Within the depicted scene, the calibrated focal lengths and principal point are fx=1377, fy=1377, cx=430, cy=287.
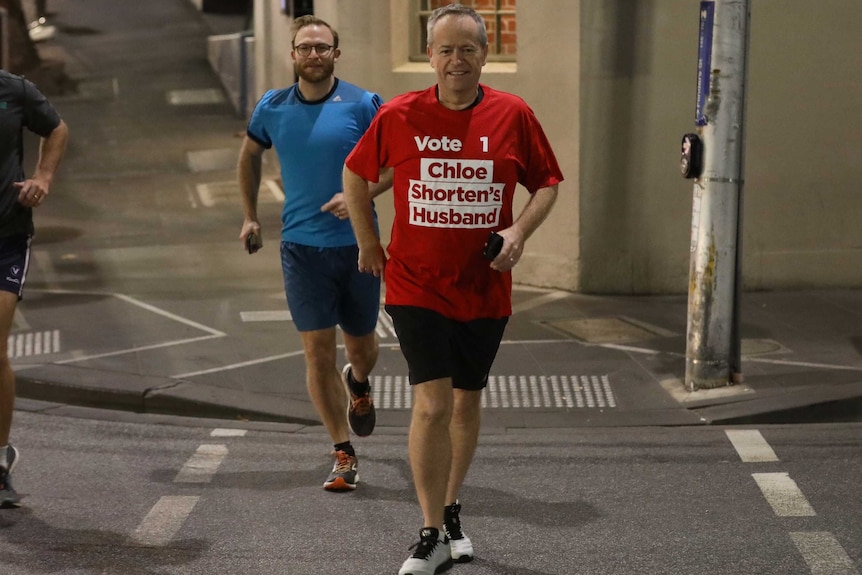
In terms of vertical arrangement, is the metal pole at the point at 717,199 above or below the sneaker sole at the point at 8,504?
above

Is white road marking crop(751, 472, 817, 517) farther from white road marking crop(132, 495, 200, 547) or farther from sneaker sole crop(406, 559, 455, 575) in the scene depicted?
white road marking crop(132, 495, 200, 547)

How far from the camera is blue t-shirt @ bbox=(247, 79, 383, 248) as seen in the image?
19.4ft

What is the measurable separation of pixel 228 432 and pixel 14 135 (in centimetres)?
199

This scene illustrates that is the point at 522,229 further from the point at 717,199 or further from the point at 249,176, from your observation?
the point at 717,199

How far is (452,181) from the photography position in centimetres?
473

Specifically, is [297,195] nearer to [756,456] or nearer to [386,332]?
[756,456]

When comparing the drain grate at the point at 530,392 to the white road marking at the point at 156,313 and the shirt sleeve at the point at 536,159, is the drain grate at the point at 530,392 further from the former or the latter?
the shirt sleeve at the point at 536,159

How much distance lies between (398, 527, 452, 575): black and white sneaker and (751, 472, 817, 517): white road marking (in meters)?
1.52

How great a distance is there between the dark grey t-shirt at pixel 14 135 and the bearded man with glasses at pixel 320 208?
3.10 feet

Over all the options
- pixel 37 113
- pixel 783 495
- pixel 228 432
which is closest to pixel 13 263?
pixel 37 113

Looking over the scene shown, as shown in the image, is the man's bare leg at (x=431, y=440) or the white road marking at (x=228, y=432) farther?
the white road marking at (x=228, y=432)

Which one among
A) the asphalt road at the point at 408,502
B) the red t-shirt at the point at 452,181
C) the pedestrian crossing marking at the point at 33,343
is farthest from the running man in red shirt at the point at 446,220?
the pedestrian crossing marking at the point at 33,343

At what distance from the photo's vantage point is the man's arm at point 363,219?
196 inches

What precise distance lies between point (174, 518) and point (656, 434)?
2.58 m
